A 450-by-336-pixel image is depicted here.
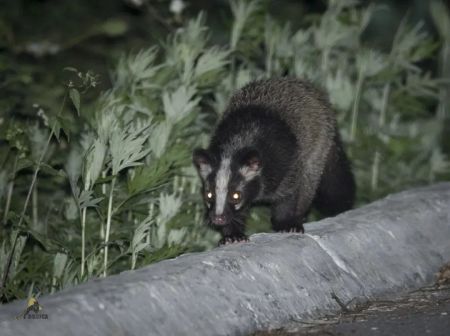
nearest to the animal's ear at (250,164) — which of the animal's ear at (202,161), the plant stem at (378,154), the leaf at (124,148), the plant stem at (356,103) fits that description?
the animal's ear at (202,161)

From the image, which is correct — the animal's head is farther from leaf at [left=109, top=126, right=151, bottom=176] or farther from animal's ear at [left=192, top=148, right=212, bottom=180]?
leaf at [left=109, top=126, right=151, bottom=176]

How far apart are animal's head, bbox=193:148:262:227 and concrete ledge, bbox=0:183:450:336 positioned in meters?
0.76

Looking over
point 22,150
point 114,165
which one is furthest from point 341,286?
point 22,150

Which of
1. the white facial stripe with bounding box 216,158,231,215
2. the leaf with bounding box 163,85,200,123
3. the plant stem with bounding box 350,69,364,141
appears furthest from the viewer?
the plant stem with bounding box 350,69,364,141

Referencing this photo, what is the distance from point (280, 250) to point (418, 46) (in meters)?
5.40

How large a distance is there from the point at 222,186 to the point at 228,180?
78 millimetres

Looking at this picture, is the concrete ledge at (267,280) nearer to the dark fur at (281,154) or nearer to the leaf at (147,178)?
the dark fur at (281,154)

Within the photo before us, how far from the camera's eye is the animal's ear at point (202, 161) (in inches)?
304

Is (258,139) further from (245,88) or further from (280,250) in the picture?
(280,250)

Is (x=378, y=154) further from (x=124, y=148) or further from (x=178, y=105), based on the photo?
(x=124, y=148)

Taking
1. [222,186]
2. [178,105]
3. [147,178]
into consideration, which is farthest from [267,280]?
[178,105]

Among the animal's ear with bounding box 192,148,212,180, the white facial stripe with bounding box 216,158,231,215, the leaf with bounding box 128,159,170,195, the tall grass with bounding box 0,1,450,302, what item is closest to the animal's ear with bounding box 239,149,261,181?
the white facial stripe with bounding box 216,158,231,215

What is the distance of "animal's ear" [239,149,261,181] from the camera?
7746mm

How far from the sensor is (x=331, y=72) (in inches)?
433
